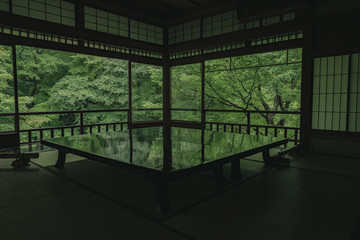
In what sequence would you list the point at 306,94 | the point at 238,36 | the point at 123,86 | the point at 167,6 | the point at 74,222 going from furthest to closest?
the point at 123,86 < the point at 167,6 < the point at 238,36 < the point at 306,94 < the point at 74,222

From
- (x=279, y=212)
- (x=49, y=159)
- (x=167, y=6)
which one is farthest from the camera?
(x=167, y=6)

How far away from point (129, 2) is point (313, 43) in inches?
151

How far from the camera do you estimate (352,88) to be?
3928 mm

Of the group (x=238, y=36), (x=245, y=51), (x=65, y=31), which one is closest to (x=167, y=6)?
(x=238, y=36)

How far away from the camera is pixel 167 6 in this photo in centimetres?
552

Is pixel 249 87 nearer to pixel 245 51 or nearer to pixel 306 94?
pixel 245 51

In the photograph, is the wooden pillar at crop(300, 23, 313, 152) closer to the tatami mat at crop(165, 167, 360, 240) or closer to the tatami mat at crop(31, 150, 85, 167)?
the tatami mat at crop(165, 167, 360, 240)

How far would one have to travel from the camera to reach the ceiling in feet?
A: 17.1

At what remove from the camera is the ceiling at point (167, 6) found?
5.21 metres

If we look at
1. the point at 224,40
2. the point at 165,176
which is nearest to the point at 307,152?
the point at 224,40

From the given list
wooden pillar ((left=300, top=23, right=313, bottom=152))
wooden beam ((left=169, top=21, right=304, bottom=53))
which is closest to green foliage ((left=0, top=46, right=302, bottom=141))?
wooden beam ((left=169, top=21, right=304, bottom=53))

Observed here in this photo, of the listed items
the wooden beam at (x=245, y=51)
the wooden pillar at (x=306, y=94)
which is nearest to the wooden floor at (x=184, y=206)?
the wooden pillar at (x=306, y=94)

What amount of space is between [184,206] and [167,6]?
15.8ft

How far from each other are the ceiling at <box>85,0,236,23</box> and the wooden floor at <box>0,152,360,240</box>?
149 inches
